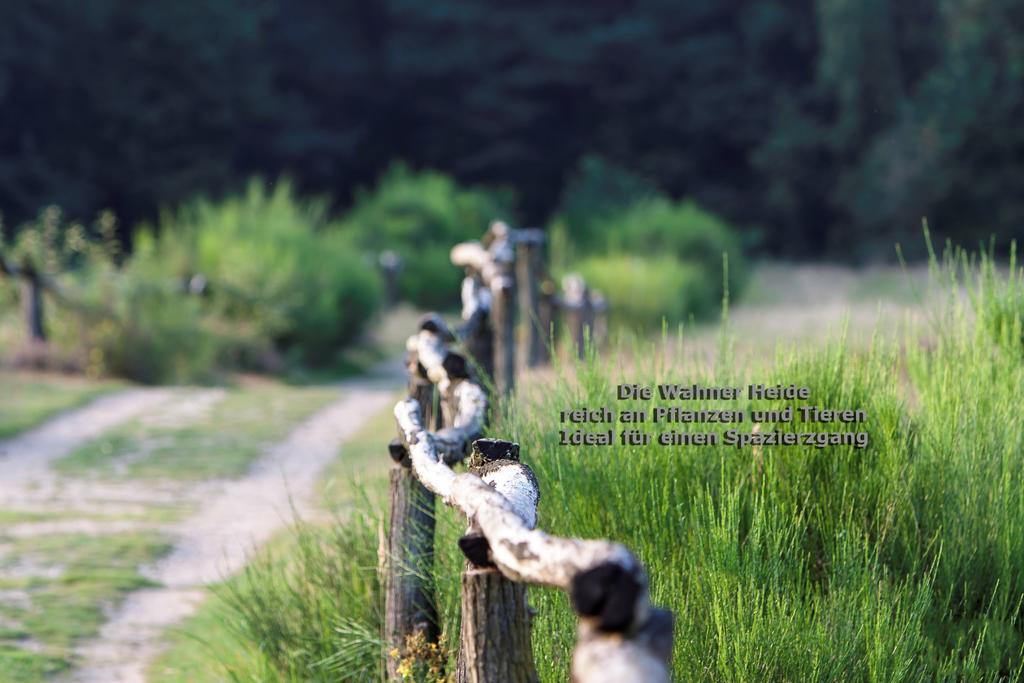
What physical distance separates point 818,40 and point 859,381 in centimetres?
2915

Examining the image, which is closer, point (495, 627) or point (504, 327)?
point (495, 627)

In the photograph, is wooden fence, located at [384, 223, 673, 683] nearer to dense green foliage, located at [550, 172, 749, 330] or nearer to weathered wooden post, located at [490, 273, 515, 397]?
weathered wooden post, located at [490, 273, 515, 397]

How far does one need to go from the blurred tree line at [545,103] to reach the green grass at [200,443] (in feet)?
A: 51.1

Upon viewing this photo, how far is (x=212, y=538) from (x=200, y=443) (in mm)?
2456

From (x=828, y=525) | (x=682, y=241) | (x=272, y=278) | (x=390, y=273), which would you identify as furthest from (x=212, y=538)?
(x=682, y=241)

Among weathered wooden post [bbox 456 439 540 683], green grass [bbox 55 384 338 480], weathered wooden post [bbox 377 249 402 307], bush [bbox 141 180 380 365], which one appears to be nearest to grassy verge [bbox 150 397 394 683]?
weathered wooden post [bbox 456 439 540 683]

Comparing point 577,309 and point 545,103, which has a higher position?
point 545,103

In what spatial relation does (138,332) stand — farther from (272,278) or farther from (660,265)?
(660,265)

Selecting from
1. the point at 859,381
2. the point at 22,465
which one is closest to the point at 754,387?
the point at 859,381

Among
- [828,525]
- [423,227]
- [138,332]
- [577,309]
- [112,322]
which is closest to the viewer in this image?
[828,525]

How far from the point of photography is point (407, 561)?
3.31 m

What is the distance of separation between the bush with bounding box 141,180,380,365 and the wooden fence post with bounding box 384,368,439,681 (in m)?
9.95

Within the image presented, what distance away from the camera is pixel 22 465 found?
7.64 meters

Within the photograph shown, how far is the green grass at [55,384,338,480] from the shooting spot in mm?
7664
